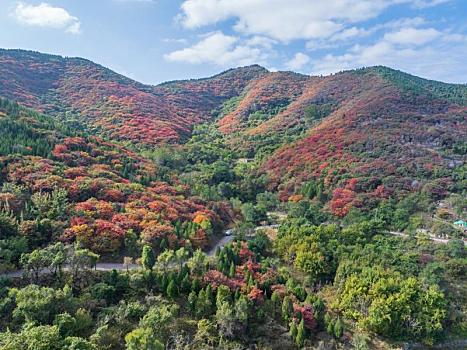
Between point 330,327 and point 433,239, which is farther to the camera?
point 433,239

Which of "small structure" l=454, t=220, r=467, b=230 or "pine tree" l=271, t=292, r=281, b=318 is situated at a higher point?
"small structure" l=454, t=220, r=467, b=230

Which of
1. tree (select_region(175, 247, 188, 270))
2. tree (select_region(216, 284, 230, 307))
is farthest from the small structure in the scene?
tree (select_region(175, 247, 188, 270))

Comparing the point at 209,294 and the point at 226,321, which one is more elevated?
the point at 209,294

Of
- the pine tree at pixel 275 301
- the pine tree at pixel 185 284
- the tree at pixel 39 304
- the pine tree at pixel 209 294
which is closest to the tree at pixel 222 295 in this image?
the pine tree at pixel 209 294

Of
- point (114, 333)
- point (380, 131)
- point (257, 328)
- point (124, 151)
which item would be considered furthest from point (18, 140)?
point (380, 131)

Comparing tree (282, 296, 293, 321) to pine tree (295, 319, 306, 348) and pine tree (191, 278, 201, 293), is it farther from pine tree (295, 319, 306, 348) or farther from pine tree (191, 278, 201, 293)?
pine tree (191, 278, 201, 293)

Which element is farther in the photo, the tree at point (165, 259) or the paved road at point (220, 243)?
the paved road at point (220, 243)

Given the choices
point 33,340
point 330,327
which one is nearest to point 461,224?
point 330,327

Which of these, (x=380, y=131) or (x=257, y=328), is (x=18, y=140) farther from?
(x=380, y=131)

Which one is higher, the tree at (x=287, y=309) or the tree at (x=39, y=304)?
the tree at (x=39, y=304)

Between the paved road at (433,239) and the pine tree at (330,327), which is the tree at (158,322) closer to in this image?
the pine tree at (330,327)

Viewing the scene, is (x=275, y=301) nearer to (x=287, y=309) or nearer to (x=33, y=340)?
(x=287, y=309)
